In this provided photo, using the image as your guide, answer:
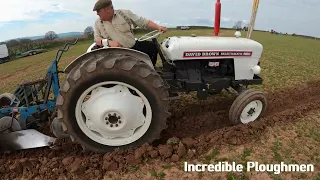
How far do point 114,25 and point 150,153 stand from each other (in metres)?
1.82

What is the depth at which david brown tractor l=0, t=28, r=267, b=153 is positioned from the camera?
3.38 m

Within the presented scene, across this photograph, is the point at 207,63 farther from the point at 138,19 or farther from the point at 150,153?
the point at 150,153

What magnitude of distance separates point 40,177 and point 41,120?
3.72 feet

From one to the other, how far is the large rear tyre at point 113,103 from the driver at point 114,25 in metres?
0.55

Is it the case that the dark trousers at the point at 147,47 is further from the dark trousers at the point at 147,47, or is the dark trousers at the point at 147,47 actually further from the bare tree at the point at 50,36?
the bare tree at the point at 50,36

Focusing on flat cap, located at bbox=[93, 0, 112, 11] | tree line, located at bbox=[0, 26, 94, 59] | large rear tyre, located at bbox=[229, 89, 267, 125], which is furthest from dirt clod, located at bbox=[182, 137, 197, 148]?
tree line, located at bbox=[0, 26, 94, 59]

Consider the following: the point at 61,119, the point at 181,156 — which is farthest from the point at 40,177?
the point at 181,156

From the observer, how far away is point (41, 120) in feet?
14.0

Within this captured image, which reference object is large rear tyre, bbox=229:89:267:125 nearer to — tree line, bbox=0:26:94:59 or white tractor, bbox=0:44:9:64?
tree line, bbox=0:26:94:59

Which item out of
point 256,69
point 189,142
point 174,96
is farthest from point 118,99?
point 256,69

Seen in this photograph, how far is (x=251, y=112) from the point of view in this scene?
14.9 feet

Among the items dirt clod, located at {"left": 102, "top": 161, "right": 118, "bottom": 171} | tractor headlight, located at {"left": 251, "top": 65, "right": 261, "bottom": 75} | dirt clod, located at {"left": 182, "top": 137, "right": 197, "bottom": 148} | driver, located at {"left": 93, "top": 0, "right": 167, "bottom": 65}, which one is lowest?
dirt clod, located at {"left": 102, "top": 161, "right": 118, "bottom": 171}

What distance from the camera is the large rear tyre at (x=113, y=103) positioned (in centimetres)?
334

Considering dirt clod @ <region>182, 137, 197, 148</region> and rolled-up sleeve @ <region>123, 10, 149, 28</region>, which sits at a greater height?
rolled-up sleeve @ <region>123, 10, 149, 28</region>
